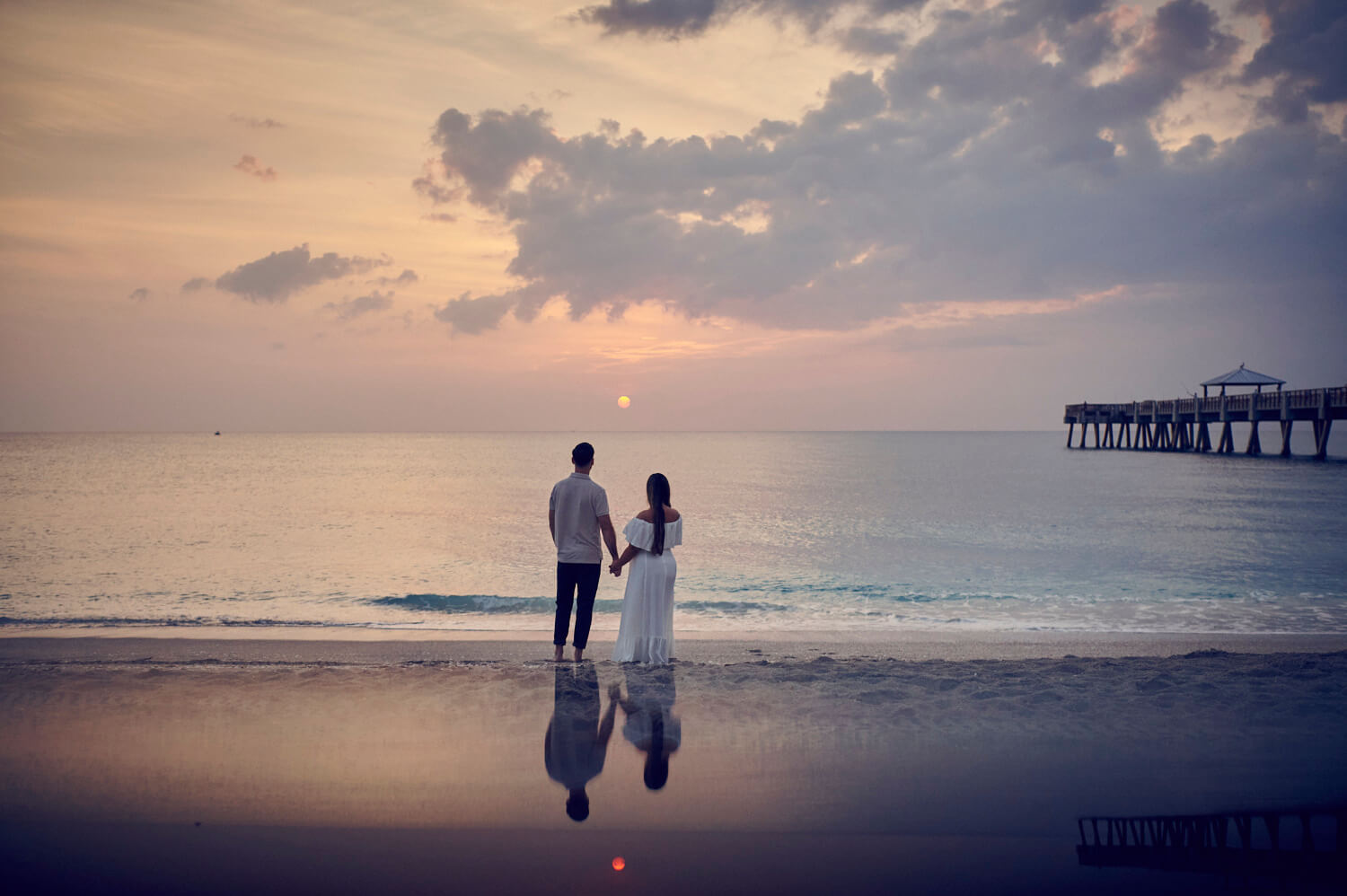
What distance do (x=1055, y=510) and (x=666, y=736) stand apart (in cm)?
3289

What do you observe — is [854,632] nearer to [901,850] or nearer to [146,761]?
[901,850]

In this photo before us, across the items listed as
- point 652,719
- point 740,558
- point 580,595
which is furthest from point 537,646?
point 740,558

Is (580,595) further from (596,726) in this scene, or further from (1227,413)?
(1227,413)

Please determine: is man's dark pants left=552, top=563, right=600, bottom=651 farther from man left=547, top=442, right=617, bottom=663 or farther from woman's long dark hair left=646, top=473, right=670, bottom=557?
woman's long dark hair left=646, top=473, right=670, bottom=557

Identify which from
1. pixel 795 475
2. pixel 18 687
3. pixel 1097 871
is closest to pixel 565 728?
pixel 1097 871

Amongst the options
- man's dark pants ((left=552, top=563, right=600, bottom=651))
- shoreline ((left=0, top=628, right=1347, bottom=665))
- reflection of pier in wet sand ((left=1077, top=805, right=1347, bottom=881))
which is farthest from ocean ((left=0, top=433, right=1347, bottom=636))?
reflection of pier in wet sand ((left=1077, top=805, right=1347, bottom=881))

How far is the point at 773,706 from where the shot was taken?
630cm

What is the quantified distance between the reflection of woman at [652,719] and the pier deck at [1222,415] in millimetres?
55066

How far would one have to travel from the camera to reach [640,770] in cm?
486

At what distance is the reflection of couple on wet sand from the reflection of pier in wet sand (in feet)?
7.81

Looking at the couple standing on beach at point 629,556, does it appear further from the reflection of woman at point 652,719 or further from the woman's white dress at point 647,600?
the reflection of woman at point 652,719

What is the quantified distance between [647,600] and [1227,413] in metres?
68.6

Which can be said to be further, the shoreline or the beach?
the shoreline

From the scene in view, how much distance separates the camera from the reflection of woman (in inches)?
196
